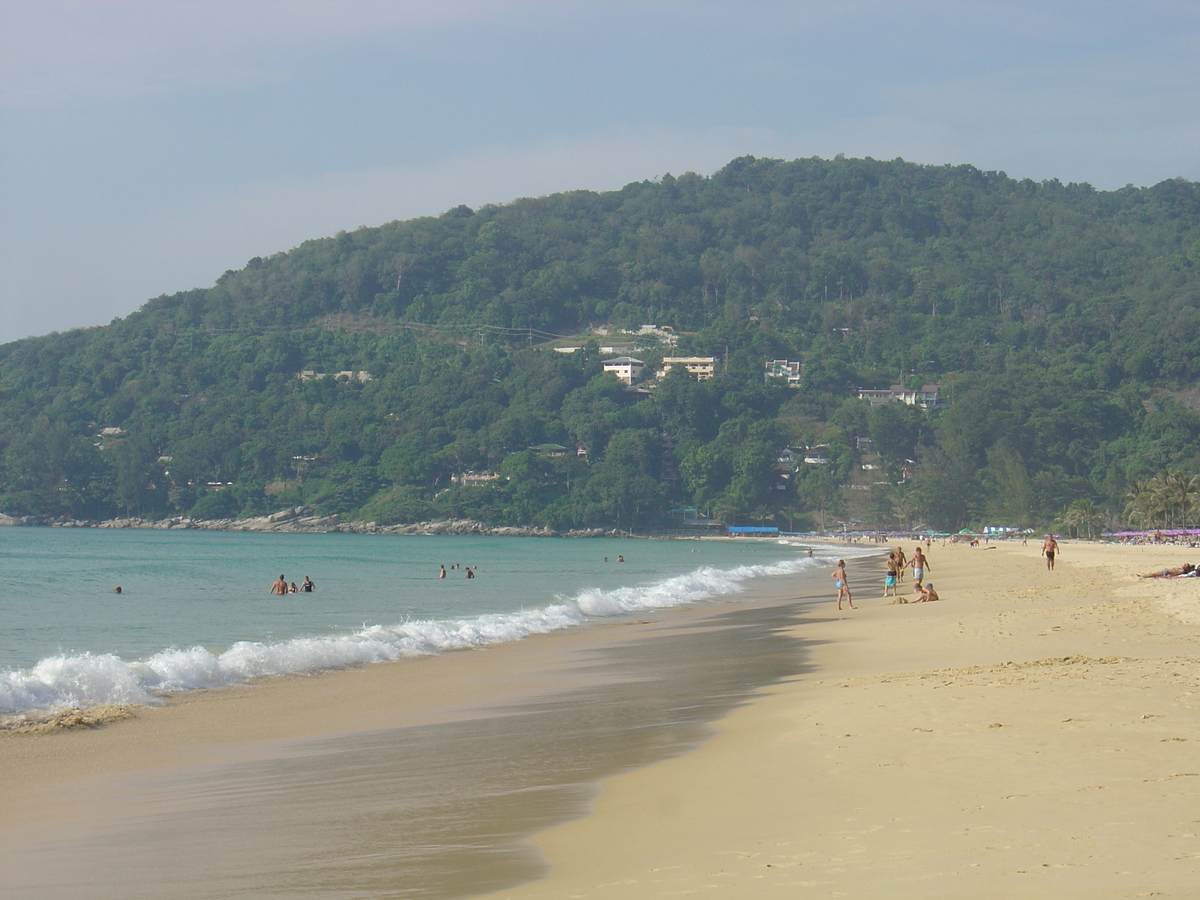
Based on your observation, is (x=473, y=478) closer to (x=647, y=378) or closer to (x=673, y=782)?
(x=647, y=378)

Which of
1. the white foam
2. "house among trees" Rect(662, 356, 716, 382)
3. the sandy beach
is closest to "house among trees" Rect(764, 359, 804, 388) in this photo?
"house among trees" Rect(662, 356, 716, 382)

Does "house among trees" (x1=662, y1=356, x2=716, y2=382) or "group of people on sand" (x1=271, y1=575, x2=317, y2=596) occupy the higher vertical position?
"house among trees" (x1=662, y1=356, x2=716, y2=382)

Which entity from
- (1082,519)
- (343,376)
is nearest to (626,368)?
(343,376)

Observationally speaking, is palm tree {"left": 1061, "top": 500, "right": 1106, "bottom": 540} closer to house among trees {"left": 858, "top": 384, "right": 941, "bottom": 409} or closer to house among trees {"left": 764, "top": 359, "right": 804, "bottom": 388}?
house among trees {"left": 858, "top": 384, "right": 941, "bottom": 409}

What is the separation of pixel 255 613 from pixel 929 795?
22076 millimetres

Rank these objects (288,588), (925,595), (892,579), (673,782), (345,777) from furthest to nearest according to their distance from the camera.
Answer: (288,588), (892,579), (925,595), (345,777), (673,782)

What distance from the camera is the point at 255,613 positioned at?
84.8 feet

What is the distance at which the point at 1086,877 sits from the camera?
4.57 meters

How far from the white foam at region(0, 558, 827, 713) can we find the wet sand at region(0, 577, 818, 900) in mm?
687

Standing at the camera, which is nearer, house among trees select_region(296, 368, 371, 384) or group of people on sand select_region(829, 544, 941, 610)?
group of people on sand select_region(829, 544, 941, 610)

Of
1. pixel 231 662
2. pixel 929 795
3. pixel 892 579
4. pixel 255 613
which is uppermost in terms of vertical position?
pixel 929 795

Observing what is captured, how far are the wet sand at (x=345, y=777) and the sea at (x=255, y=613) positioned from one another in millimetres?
1051

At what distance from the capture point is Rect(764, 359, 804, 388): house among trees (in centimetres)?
15175

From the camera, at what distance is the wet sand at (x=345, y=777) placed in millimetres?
5734
